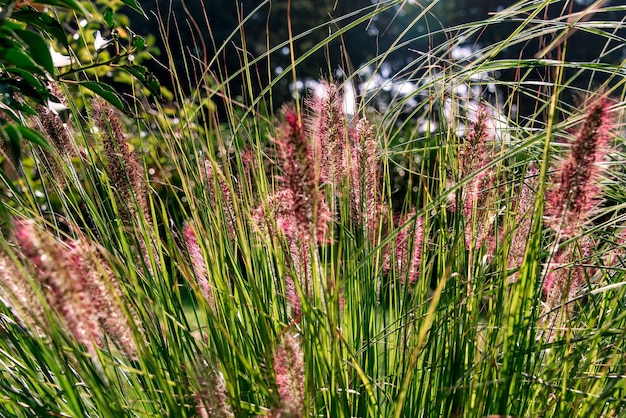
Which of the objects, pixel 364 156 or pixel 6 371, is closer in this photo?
pixel 6 371

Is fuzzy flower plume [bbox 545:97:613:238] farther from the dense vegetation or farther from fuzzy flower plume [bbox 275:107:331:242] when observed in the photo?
fuzzy flower plume [bbox 275:107:331:242]

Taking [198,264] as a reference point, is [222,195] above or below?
above

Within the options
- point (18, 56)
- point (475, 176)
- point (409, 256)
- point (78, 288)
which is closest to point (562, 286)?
point (475, 176)

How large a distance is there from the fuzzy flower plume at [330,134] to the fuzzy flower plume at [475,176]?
0.29 metres

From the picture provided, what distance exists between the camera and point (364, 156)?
1591mm

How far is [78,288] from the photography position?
3.13ft

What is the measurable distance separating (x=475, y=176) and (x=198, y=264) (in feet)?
2.48

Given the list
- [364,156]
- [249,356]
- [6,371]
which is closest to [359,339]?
[249,356]

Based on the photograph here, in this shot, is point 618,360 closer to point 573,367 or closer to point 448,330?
point 573,367

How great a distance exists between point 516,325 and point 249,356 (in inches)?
28.2

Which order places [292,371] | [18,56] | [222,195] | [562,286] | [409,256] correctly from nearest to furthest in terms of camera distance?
[292,371] < [18,56] < [562,286] < [222,195] < [409,256]

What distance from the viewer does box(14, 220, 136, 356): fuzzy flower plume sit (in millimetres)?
940

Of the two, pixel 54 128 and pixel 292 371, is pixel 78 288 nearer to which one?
pixel 292 371

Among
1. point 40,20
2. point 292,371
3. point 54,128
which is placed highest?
point 40,20
